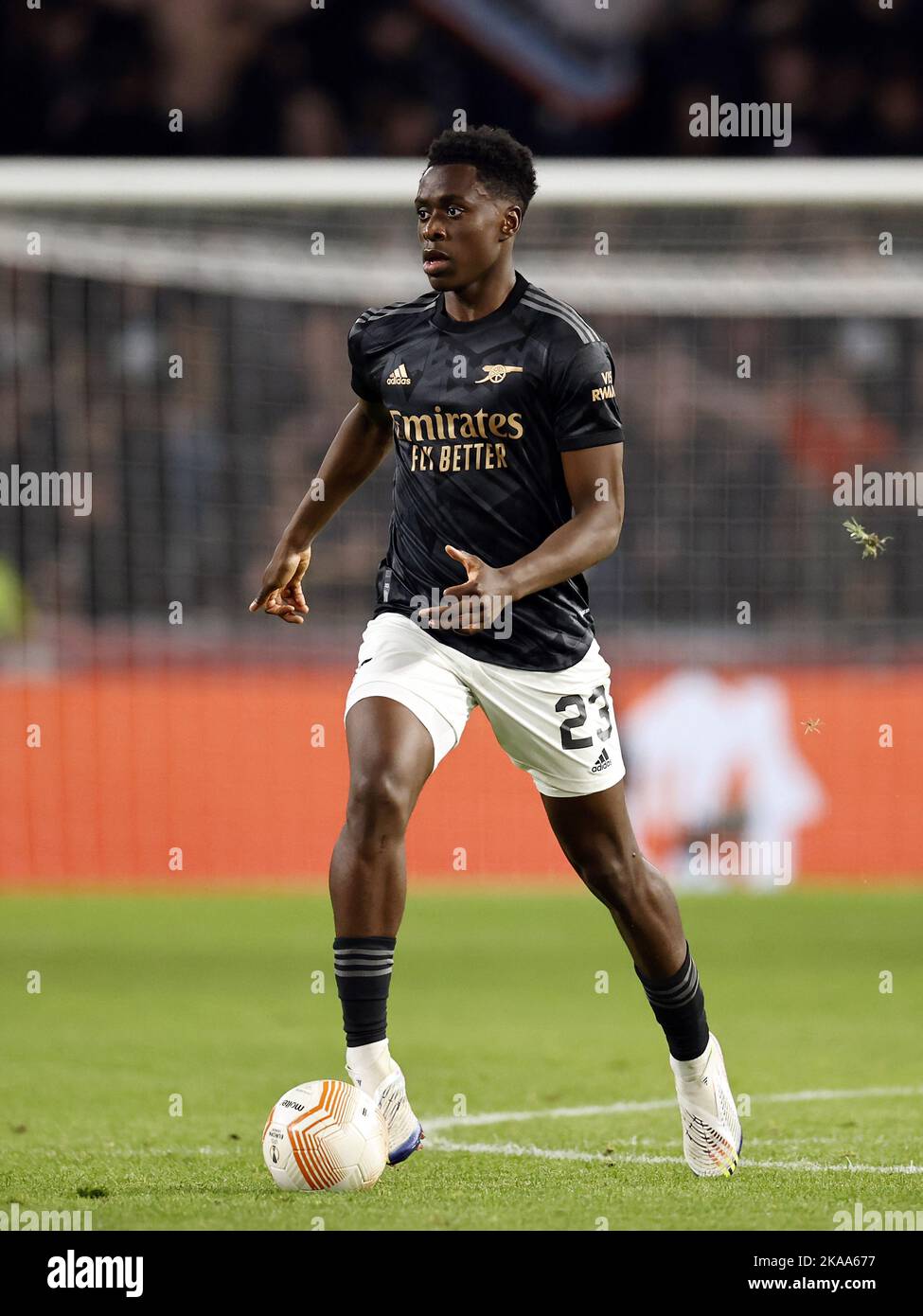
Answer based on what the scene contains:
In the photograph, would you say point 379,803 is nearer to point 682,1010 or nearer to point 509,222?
point 682,1010

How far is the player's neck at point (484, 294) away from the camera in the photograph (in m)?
4.54

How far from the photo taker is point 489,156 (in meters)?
4.49

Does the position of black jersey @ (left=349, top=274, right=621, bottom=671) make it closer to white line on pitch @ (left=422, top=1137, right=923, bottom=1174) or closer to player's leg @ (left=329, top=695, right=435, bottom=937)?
player's leg @ (left=329, top=695, right=435, bottom=937)

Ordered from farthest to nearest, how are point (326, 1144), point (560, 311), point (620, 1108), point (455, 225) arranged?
1. point (620, 1108)
2. point (560, 311)
3. point (455, 225)
4. point (326, 1144)

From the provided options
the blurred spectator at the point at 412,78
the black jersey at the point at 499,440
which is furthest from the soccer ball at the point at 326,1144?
the blurred spectator at the point at 412,78

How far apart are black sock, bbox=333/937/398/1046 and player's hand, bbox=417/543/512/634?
2.54ft

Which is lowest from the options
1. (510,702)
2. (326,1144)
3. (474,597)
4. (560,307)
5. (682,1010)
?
(326,1144)

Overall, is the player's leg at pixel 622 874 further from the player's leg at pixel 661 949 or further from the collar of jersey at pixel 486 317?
the collar of jersey at pixel 486 317

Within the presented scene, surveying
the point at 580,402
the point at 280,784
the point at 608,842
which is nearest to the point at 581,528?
the point at 580,402

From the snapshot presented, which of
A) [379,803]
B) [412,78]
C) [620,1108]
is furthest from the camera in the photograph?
[412,78]

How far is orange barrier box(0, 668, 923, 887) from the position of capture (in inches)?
456

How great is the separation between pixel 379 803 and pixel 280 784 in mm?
7631

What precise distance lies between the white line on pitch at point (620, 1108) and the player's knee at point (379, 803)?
1.34m
